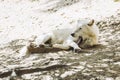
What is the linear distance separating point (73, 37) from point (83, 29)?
1.16 ft

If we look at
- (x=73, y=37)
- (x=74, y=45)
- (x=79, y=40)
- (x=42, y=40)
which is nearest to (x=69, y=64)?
(x=74, y=45)

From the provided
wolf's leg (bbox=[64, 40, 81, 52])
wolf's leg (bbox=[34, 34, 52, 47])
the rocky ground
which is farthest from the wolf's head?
wolf's leg (bbox=[34, 34, 52, 47])

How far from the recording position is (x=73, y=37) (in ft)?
29.1

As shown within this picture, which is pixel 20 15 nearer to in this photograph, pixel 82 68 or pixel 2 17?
pixel 2 17

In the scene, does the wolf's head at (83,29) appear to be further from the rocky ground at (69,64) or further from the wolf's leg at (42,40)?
the wolf's leg at (42,40)

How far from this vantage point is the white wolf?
29.1ft

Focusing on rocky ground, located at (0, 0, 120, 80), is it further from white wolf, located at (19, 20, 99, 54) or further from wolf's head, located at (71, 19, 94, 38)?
wolf's head, located at (71, 19, 94, 38)

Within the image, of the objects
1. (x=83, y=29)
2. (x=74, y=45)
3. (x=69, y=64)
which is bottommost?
(x=69, y=64)

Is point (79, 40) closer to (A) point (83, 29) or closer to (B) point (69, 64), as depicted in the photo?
(A) point (83, 29)

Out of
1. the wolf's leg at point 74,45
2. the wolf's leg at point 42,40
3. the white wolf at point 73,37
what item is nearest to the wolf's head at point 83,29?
the white wolf at point 73,37

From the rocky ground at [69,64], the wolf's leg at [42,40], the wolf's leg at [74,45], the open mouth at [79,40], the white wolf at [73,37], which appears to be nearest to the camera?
the rocky ground at [69,64]

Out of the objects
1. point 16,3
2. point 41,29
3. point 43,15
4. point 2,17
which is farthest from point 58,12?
point 16,3

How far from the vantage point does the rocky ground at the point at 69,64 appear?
252 inches

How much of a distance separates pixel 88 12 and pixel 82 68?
857 cm
